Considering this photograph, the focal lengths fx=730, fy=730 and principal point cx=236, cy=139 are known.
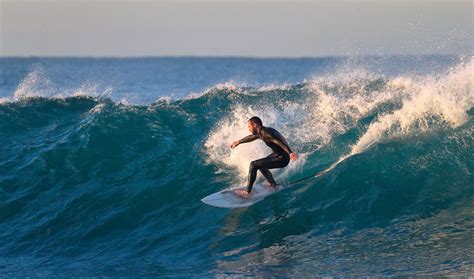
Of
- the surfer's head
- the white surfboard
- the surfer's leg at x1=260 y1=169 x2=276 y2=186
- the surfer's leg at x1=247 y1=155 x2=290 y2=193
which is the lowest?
the white surfboard

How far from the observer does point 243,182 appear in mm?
12961

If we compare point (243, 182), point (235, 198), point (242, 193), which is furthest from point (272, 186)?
point (243, 182)

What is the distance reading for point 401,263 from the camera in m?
8.95

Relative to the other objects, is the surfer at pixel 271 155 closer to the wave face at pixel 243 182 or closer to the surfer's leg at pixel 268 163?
the surfer's leg at pixel 268 163

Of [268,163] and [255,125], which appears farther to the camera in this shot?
[255,125]

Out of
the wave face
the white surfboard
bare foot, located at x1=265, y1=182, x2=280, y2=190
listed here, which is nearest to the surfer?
the white surfboard

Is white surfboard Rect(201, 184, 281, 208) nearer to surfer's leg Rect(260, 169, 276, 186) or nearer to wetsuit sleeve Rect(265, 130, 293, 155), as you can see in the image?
surfer's leg Rect(260, 169, 276, 186)

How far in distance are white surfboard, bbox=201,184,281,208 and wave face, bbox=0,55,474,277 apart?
138mm

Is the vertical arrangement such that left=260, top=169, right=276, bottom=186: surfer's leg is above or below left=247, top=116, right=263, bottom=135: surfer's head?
below

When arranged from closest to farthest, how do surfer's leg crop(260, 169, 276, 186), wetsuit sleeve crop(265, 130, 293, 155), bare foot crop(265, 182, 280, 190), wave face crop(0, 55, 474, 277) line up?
wave face crop(0, 55, 474, 277)
wetsuit sleeve crop(265, 130, 293, 155)
surfer's leg crop(260, 169, 276, 186)
bare foot crop(265, 182, 280, 190)

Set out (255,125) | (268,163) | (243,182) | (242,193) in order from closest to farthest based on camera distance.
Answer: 1. (268,163)
2. (255,125)
3. (242,193)
4. (243,182)

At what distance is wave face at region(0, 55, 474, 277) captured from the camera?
992cm

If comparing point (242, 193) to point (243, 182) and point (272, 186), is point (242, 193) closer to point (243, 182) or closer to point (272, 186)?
point (272, 186)

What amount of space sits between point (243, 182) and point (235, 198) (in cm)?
110
